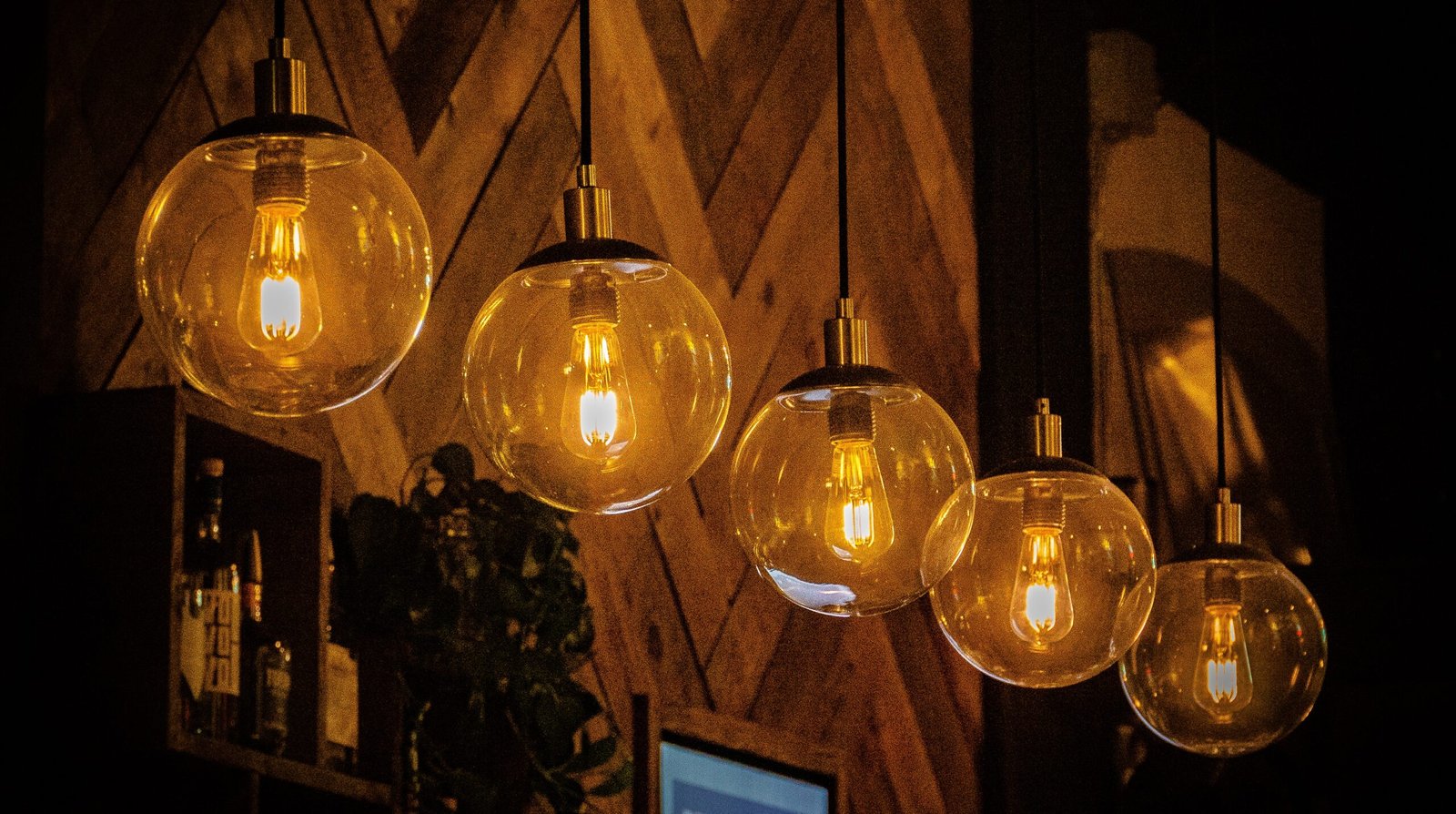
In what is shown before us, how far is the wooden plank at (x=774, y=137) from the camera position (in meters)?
3.45

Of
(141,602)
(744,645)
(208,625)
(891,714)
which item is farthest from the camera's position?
(891,714)

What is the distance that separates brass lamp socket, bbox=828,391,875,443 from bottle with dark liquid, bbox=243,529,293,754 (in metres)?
0.75

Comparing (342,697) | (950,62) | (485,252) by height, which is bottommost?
(342,697)

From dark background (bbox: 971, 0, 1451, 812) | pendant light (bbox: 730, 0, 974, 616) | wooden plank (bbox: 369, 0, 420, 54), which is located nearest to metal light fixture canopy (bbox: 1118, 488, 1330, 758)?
pendant light (bbox: 730, 0, 974, 616)

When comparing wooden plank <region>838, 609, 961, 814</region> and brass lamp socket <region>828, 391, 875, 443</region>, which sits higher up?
brass lamp socket <region>828, 391, 875, 443</region>

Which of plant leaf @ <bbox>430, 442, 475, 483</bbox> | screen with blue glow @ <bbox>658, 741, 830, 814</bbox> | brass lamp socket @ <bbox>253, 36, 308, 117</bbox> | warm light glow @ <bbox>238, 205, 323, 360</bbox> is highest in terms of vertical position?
brass lamp socket @ <bbox>253, 36, 308, 117</bbox>

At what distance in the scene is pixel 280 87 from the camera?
1.26 metres

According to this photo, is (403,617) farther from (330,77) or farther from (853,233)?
(853,233)

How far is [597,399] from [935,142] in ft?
10.3

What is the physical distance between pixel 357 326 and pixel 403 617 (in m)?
0.88

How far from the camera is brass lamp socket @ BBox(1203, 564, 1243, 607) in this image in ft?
6.75

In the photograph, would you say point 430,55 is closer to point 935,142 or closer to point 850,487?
point 850,487

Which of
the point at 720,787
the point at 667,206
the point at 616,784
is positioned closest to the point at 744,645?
the point at 720,787

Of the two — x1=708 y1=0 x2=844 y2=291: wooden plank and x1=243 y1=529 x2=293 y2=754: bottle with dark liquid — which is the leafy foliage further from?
→ x1=708 y1=0 x2=844 y2=291: wooden plank
